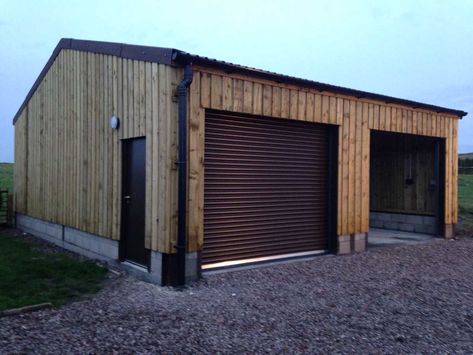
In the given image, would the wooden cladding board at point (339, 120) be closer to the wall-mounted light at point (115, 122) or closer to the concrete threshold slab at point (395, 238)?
the concrete threshold slab at point (395, 238)

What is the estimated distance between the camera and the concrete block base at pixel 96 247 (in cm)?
A: 688

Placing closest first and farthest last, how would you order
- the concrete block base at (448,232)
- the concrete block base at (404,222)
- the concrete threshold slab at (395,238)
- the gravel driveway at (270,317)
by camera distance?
the gravel driveway at (270,317) → the concrete threshold slab at (395,238) → the concrete block base at (448,232) → the concrete block base at (404,222)

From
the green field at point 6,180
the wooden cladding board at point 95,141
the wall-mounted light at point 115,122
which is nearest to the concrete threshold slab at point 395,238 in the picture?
the wooden cladding board at point 95,141

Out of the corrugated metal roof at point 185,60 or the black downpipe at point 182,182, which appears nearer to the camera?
the black downpipe at point 182,182

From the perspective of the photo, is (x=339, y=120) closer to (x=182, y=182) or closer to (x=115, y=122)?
(x=182, y=182)

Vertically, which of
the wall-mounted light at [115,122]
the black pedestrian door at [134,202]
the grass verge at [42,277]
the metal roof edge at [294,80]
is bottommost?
the grass verge at [42,277]

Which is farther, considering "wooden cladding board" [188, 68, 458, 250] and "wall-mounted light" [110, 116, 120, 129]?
"wall-mounted light" [110, 116, 120, 129]

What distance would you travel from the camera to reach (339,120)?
9.32 meters

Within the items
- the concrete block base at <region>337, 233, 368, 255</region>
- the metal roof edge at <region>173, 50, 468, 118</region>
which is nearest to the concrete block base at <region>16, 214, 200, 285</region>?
the metal roof edge at <region>173, 50, 468, 118</region>

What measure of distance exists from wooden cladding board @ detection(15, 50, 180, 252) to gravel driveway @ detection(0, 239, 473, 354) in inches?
48.4

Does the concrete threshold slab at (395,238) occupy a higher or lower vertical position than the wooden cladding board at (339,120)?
lower

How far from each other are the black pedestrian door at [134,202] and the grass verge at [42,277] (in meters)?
0.61

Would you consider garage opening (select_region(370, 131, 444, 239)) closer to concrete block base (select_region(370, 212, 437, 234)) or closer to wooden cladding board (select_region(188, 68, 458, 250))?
concrete block base (select_region(370, 212, 437, 234))

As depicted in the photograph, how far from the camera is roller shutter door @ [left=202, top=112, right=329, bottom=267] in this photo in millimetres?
7633
